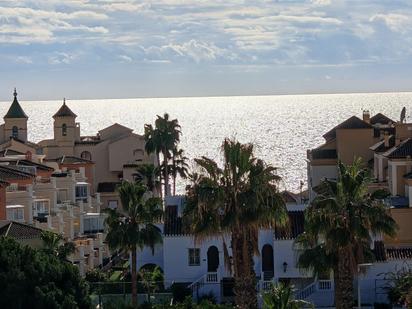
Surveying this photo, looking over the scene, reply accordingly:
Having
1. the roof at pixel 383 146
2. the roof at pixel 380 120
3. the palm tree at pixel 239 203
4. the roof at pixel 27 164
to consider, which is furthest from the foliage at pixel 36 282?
the roof at pixel 380 120

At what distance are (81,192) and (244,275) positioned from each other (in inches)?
1716

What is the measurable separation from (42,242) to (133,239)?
317 inches

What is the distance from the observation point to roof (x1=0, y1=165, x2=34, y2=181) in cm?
6825

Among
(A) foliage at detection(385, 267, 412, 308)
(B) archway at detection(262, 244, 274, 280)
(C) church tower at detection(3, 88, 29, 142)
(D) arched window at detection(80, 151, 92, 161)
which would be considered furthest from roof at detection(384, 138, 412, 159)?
(C) church tower at detection(3, 88, 29, 142)

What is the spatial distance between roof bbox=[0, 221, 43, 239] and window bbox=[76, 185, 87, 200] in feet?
82.6

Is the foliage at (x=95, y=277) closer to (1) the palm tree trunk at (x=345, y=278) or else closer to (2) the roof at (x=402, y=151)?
(2) the roof at (x=402, y=151)

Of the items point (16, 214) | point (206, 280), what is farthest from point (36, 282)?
point (16, 214)

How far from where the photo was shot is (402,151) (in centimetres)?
6144

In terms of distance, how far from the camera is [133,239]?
156ft

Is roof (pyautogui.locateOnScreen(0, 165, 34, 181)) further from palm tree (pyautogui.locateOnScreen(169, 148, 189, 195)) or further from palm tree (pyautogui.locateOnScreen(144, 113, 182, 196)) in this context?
palm tree (pyautogui.locateOnScreen(169, 148, 189, 195))

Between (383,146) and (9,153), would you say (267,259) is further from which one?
(9,153)

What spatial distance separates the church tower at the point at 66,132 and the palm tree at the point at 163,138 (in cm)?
1425

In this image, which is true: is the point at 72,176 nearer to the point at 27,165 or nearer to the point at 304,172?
the point at 27,165

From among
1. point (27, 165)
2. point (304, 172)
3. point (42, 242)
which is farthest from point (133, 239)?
point (304, 172)
